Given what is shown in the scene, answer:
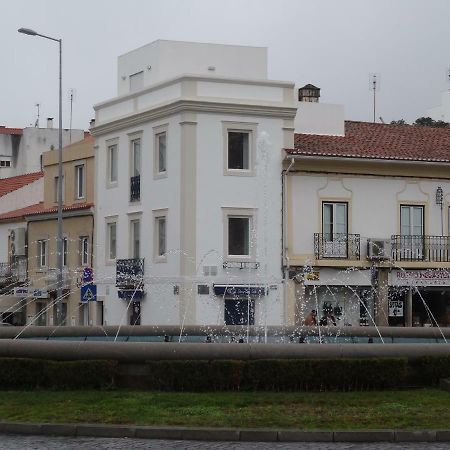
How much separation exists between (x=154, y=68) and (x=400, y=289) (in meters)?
12.7

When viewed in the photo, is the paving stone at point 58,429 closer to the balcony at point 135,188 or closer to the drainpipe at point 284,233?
the drainpipe at point 284,233

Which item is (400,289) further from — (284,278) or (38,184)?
(38,184)

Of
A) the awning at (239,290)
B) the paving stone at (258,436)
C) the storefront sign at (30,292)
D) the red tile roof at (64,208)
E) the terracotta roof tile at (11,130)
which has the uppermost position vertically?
the terracotta roof tile at (11,130)

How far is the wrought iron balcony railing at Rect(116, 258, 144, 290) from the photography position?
4047cm

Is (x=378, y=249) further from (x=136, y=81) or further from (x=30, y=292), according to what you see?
(x=30, y=292)

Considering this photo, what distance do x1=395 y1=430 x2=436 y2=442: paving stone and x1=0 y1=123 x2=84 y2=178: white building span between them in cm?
5582

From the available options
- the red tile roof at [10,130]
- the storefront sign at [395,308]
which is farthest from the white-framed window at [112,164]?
the red tile roof at [10,130]

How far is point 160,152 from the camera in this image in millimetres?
39969

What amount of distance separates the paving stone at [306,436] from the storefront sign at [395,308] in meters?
26.0

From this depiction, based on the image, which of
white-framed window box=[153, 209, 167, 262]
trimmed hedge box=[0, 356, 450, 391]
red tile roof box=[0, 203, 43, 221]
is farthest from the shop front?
trimmed hedge box=[0, 356, 450, 391]

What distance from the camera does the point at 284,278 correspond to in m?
38.6

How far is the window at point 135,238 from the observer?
41.2 metres

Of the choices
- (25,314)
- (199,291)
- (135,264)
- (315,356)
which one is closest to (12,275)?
(25,314)

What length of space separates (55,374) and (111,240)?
25445 mm
